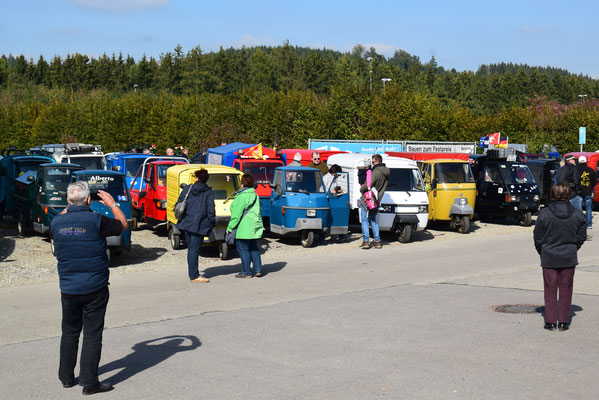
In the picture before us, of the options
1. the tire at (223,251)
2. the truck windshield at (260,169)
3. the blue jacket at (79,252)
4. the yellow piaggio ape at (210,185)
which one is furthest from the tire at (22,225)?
the blue jacket at (79,252)

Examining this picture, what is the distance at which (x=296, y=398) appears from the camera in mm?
6246

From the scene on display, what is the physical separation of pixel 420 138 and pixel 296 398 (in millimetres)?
39160

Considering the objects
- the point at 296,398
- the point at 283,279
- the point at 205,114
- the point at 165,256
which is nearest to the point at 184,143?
the point at 205,114

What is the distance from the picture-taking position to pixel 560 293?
8.75 m

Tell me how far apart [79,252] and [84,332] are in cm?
74

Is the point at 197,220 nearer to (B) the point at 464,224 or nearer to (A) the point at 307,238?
(A) the point at 307,238

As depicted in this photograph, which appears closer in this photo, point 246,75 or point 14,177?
point 14,177

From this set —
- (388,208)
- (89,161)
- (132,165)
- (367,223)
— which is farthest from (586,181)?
(89,161)

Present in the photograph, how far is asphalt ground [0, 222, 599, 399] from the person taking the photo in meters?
6.62

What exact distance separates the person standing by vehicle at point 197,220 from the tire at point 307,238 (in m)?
4.94

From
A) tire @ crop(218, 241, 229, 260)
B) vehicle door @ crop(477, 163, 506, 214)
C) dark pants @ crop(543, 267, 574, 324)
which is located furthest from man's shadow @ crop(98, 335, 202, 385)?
vehicle door @ crop(477, 163, 506, 214)

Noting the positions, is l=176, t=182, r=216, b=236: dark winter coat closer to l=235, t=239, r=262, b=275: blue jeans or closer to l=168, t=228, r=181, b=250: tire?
l=235, t=239, r=262, b=275: blue jeans

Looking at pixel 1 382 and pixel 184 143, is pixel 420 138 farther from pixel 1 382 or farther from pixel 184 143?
pixel 1 382

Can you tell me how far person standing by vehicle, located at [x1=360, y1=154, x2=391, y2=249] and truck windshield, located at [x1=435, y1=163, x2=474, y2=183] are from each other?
12.0 ft
